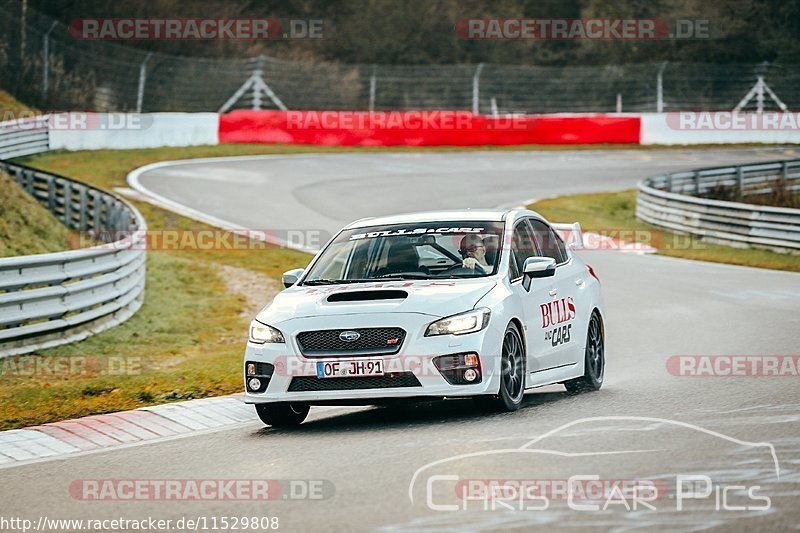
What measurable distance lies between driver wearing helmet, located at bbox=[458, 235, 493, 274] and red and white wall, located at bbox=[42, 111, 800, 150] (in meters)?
30.0

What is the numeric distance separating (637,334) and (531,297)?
505cm

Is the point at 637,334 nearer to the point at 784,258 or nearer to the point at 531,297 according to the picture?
Answer: the point at 531,297

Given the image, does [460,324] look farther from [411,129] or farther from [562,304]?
[411,129]

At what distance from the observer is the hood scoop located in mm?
9781

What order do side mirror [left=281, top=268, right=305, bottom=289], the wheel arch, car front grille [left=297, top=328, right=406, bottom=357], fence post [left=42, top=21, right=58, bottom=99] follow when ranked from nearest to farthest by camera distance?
car front grille [left=297, top=328, right=406, bottom=357], the wheel arch, side mirror [left=281, top=268, right=305, bottom=289], fence post [left=42, top=21, right=58, bottom=99]

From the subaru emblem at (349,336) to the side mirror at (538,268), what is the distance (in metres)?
1.58

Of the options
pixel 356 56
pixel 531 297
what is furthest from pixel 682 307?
pixel 356 56

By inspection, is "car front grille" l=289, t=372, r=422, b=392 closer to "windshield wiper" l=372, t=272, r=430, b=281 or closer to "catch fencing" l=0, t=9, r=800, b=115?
"windshield wiper" l=372, t=272, r=430, b=281

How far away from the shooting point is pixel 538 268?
10.4 metres

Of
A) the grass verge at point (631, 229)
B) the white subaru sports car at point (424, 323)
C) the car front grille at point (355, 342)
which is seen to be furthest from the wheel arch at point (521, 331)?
the grass verge at point (631, 229)

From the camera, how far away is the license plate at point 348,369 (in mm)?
9375

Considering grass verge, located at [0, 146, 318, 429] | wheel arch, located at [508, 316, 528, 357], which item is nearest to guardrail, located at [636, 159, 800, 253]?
grass verge, located at [0, 146, 318, 429]

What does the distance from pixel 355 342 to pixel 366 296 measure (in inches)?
18.3

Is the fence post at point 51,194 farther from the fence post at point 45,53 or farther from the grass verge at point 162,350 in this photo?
the fence post at point 45,53
